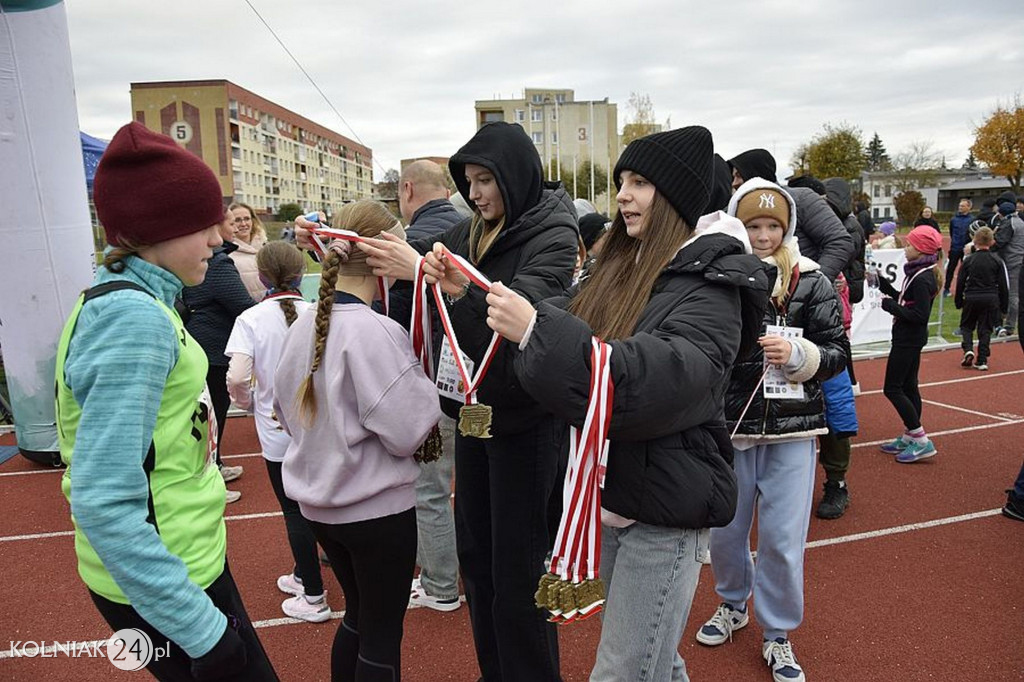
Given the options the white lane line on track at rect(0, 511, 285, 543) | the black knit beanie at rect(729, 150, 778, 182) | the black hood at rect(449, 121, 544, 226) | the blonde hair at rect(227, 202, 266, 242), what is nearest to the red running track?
the white lane line on track at rect(0, 511, 285, 543)

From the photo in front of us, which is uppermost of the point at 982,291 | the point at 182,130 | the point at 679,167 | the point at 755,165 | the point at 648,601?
the point at 182,130

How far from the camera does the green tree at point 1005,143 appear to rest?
44.6 metres

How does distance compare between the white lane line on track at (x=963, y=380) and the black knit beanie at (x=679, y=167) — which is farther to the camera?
the white lane line on track at (x=963, y=380)

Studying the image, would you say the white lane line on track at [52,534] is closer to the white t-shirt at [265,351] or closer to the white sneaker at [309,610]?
the white sneaker at [309,610]

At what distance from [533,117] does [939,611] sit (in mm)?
83092

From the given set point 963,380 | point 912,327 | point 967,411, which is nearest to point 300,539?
point 912,327

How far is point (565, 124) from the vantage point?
7875cm

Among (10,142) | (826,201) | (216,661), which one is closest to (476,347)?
(216,661)

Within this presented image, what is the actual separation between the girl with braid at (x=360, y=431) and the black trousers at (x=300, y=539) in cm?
124

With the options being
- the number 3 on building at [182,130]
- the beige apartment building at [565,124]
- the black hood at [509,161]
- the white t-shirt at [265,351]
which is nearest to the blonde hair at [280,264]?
the white t-shirt at [265,351]

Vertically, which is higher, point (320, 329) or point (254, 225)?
point (254, 225)

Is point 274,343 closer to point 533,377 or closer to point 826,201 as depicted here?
point 533,377

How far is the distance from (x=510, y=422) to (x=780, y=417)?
137 cm

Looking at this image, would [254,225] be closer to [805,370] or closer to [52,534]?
[52,534]
